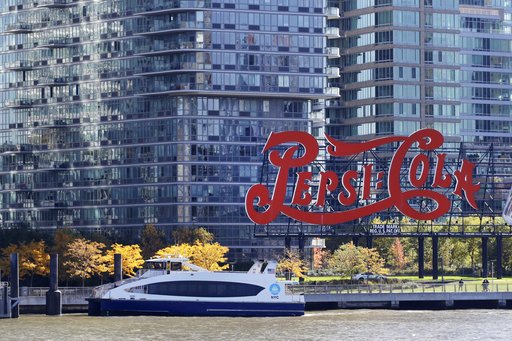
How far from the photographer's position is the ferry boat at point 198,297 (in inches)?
6895

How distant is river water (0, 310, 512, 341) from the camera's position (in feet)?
497

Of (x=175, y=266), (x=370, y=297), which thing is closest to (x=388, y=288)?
(x=370, y=297)

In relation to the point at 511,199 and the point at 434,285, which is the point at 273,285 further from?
the point at 511,199

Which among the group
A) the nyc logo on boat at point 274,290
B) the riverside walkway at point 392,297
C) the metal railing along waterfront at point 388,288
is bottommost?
the riverside walkway at point 392,297

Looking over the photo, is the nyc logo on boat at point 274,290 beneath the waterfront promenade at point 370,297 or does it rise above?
above

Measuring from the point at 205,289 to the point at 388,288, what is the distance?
79.5ft

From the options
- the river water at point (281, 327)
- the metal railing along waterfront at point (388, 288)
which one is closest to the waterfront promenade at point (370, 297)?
the metal railing along waterfront at point (388, 288)

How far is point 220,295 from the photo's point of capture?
578ft

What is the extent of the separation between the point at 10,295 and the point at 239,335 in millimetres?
30632

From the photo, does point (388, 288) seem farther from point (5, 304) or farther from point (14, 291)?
point (5, 304)

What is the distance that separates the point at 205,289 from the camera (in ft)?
578

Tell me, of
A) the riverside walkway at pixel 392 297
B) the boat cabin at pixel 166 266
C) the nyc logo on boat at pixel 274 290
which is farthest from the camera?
the riverside walkway at pixel 392 297

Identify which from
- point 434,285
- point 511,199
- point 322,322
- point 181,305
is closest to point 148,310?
point 181,305

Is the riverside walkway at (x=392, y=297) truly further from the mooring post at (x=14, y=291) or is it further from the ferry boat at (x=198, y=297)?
the mooring post at (x=14, y=291)
